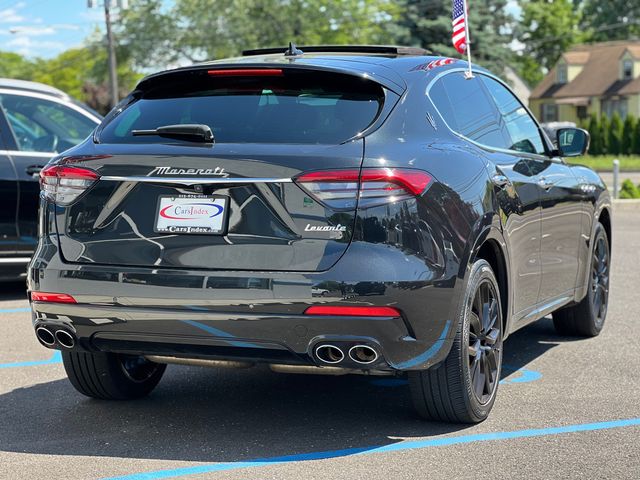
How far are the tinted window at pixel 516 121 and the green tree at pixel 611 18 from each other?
8975 cm

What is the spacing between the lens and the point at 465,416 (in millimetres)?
5195

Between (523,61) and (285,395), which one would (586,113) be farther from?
(285,395)

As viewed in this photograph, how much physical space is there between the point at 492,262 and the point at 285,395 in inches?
51.4

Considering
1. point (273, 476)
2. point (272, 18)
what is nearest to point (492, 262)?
point (273, 476)

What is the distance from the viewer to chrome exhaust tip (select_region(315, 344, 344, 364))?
184 inches

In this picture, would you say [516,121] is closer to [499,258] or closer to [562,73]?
[499,258]

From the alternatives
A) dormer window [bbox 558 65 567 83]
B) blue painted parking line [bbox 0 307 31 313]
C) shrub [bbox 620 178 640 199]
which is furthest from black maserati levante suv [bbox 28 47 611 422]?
dormer window [bbox 558 65 567 83]

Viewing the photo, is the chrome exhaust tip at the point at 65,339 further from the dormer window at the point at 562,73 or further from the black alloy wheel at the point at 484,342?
the dormer window at the point at 562,73

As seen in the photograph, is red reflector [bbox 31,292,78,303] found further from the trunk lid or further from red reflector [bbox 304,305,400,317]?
red reflector [bbox 304,305,400,317]

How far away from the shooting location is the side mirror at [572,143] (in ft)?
23.2

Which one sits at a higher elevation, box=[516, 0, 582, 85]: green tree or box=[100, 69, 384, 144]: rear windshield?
box=[100, 69, 384, 144]: rear windshield

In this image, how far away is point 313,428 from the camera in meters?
5.30

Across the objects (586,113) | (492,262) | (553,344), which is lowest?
(586,113)

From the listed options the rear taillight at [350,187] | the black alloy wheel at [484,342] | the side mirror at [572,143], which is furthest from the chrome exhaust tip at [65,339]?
the side mirror at [572,143]
